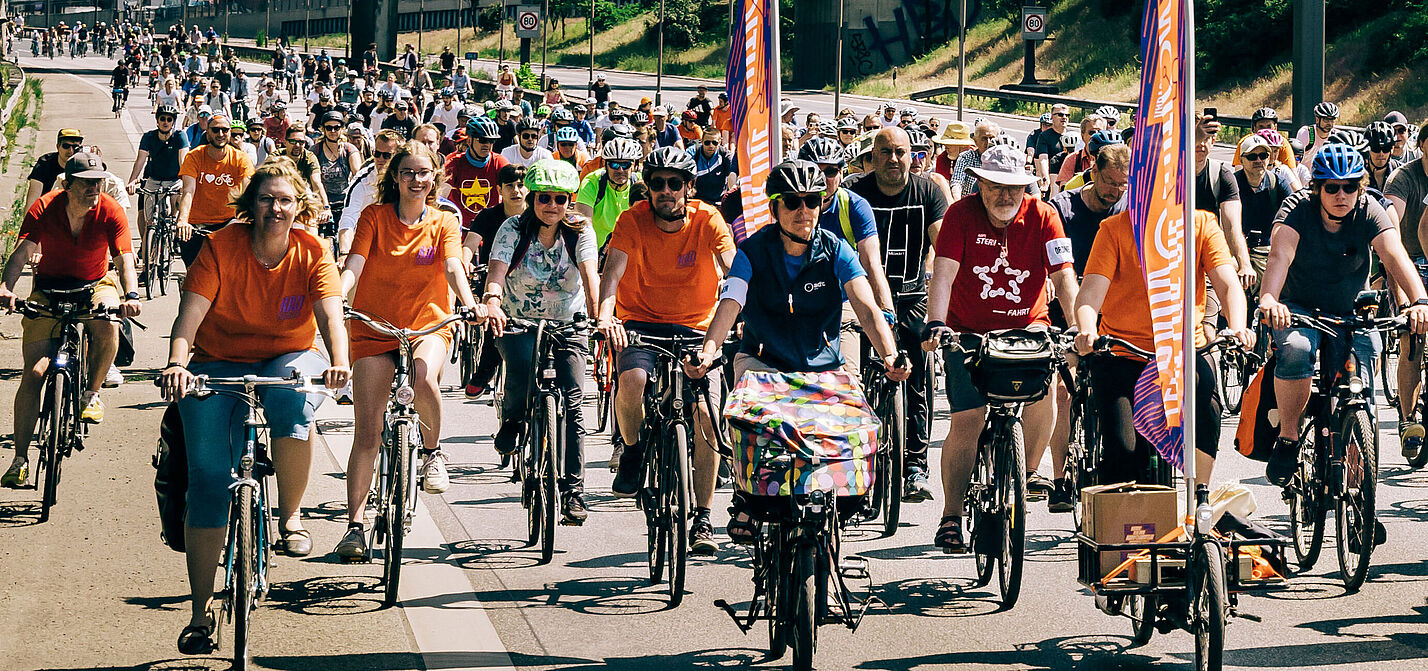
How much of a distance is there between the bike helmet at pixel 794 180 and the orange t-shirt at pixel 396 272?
79.6 inches

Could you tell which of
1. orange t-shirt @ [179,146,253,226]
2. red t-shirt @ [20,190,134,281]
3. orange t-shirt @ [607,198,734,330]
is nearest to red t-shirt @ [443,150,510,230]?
orange t-shirt @ [179,146,253,226]

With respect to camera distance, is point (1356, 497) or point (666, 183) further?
point (666, 183)

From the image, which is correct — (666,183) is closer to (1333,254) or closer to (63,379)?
(1333,254)

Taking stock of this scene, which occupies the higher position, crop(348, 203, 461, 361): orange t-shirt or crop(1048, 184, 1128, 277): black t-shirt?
crop(1048, 184, 1128, 277): black t-shirt

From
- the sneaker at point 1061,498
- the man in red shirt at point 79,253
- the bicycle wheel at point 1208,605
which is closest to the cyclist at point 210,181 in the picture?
the man in red shirt at point 79,253

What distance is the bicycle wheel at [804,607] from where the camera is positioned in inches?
244

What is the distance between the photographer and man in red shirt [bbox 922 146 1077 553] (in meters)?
8.35

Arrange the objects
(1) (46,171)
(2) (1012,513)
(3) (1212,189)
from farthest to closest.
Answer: (1) (46,171)
(3) (1212,189)
(2) (1012,513)

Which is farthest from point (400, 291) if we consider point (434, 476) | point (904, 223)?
point (904, 223)

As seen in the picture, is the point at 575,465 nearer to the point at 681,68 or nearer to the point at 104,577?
the point at 104,577

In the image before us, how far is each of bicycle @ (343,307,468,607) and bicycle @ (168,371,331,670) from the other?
758 mm

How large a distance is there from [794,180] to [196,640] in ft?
9.29

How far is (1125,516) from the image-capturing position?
22.1 feet

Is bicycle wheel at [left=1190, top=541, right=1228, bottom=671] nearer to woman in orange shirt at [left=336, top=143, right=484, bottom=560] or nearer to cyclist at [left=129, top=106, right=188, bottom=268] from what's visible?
woman in orange shirt at [left=336, top=143, right=484, bottom=560]
